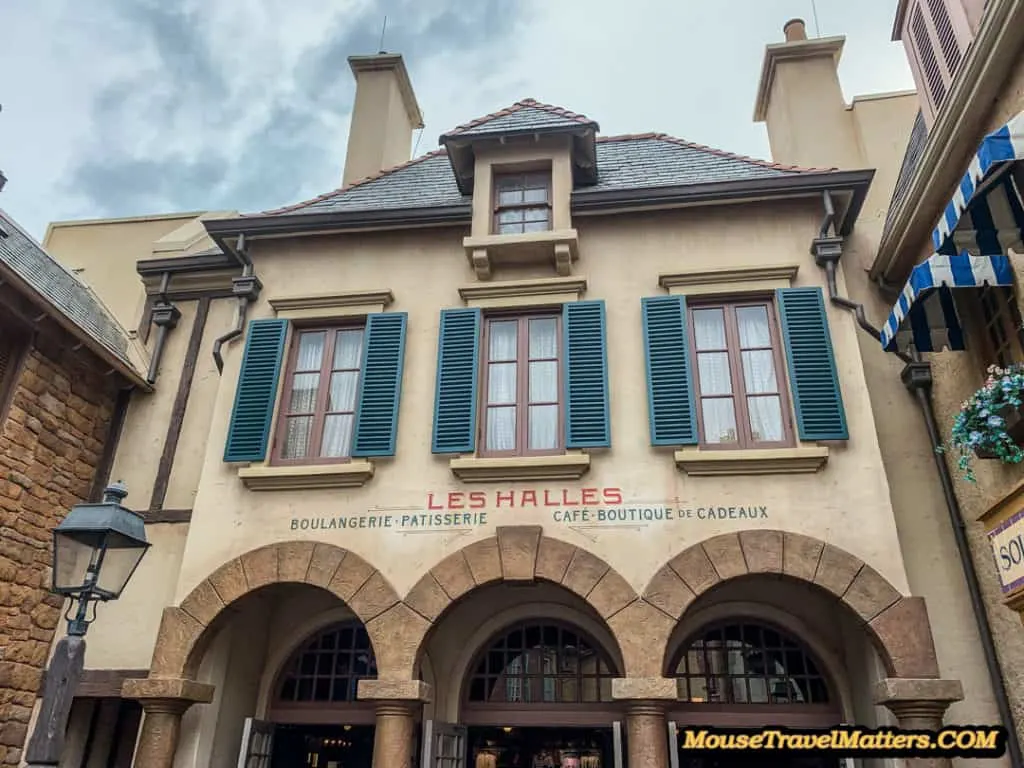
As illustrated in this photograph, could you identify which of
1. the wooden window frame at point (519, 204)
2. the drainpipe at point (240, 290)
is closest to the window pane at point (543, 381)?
the wooden window frame at point (519, 204)

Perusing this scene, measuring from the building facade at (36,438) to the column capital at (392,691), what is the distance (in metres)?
3.47

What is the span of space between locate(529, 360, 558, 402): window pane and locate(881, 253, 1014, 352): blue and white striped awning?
3.22 meters

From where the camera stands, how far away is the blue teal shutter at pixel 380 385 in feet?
26.1

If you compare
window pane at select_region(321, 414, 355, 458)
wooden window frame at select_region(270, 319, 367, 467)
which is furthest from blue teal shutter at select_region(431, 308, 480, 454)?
window pane at select_region(321, 414, 355, 458)

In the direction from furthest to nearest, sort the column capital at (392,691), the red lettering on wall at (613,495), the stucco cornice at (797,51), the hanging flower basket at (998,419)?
the stucco cornice at (797,51), the red lettering on wall at (613,495), the column capital at (392,691), the hanging flower basket at (998,419)

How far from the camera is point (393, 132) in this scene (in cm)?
1274

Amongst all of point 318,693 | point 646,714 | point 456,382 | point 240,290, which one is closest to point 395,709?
point 318,693

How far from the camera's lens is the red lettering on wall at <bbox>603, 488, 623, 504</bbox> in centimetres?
738

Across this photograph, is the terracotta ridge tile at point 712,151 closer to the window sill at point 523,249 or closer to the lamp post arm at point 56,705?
the window sill at point 523,249

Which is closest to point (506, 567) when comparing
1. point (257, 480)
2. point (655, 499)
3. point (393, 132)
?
point (655, 499)

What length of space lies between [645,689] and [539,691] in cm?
193

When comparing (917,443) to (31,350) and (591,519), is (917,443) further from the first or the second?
(31,350)

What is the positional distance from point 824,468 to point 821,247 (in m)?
2.50

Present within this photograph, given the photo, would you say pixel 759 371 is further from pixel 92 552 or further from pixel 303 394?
pixel 92 552
